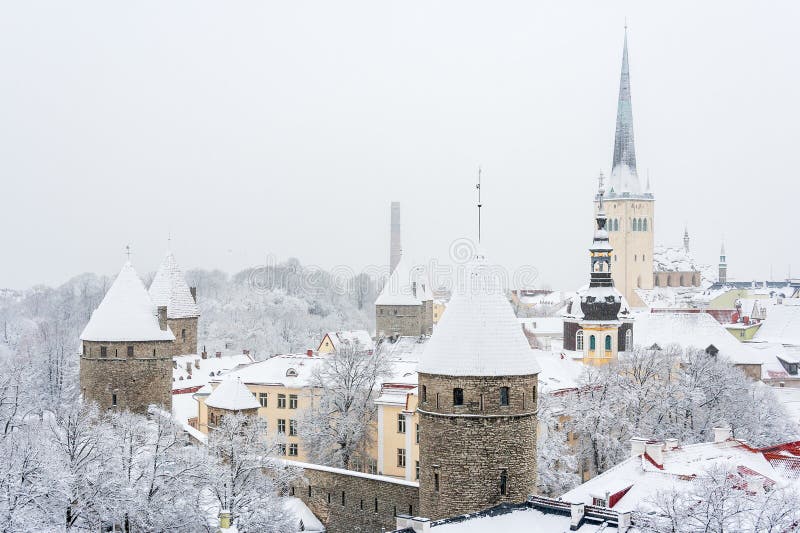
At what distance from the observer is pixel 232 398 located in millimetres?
34594

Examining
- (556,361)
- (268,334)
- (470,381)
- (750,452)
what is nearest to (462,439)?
(470,381)

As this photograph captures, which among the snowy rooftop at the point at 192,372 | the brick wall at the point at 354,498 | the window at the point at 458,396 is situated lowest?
the brick wall at the point at 354,498

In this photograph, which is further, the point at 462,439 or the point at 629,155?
the point at 629,155

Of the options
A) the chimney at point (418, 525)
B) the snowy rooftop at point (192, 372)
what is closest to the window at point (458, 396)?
the chimney at point (418, 525)

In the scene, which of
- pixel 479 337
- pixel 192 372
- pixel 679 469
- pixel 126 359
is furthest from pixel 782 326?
pixel 479 337

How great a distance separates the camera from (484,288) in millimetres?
22797

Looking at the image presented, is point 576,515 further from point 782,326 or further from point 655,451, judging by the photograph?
point 782,326

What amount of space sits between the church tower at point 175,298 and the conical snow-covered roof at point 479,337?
25242 mm

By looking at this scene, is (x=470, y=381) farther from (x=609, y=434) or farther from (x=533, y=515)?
(x=609, y=434)

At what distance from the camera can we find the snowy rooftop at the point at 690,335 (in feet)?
183

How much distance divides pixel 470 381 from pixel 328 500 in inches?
362

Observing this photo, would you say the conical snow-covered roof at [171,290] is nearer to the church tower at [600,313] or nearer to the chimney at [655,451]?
the church tower at [600,313]

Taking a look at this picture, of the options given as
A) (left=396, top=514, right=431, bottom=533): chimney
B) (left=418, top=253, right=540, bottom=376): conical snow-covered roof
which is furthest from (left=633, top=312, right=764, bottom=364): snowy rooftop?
(left=396, top=514, right=431, bottom=533): chimney

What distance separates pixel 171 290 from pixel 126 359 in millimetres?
12576
